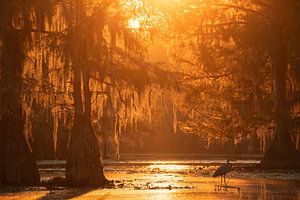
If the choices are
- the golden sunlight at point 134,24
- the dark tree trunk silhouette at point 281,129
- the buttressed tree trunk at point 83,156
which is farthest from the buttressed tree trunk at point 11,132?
the dark tree trunk silhouette at point 281,129

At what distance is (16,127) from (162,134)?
74.2m

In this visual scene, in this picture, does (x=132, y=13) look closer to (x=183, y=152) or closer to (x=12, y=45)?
(x=12, y=45)

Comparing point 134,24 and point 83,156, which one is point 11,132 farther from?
point 134,24

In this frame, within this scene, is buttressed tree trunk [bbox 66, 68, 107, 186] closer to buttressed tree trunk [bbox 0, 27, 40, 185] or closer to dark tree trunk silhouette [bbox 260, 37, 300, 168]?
buttressed tree trunk [bbox 0, 27, 40, 185]

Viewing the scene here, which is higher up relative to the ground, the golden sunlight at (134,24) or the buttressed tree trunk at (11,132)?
the golden sunlight at (134,24)

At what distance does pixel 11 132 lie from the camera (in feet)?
94.7

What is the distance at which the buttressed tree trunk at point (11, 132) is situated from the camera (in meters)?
28.2

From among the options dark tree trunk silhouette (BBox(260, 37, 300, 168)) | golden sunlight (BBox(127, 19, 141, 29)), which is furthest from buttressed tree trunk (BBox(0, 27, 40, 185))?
dark tree trunk silhouette (BBox(260, 37, 300, 168))

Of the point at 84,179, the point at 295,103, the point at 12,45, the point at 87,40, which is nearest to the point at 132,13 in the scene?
the point at 87,40

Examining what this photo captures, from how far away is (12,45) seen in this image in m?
29.9

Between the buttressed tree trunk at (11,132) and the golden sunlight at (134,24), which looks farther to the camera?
the golden sunlight at (134,24)

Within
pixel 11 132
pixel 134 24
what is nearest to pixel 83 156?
pixel 11 132

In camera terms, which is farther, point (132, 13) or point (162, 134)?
point (162, 134)

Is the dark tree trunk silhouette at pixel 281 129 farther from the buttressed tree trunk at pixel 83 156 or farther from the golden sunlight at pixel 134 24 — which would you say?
the buttressed tree trunk at pixel 83 156
